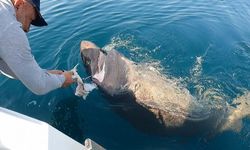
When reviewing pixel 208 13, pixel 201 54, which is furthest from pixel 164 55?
pixel 208 13

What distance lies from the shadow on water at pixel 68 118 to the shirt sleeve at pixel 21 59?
1.73 m

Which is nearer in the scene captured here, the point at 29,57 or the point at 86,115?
the point at 29,57

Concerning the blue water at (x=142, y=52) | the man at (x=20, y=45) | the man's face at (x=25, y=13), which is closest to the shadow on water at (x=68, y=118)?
the blue water at (x=142, y=52)

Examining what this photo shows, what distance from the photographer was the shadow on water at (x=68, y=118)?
661 cm

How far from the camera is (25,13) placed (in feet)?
15.8

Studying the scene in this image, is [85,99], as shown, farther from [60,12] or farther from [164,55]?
[60,12]

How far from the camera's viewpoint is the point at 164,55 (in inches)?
361

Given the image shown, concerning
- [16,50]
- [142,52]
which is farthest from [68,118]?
[142,52]

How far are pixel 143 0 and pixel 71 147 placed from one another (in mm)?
10321

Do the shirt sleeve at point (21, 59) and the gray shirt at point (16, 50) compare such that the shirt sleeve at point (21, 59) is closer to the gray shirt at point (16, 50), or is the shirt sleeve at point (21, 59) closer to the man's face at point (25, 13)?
the gray shirt at point (16, 50)

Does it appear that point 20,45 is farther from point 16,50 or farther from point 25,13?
point 25,13

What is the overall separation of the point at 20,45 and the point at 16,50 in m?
0.08

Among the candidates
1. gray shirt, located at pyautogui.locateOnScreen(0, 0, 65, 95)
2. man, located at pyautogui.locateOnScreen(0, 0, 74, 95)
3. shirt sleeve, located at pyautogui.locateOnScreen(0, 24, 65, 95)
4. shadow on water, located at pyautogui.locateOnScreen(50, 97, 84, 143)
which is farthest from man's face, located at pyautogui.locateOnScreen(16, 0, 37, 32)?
shadow on water, located at pyautogui.locateOnScreen(50, 97, 84, 143)

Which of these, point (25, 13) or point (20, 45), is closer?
point (20, 45)
